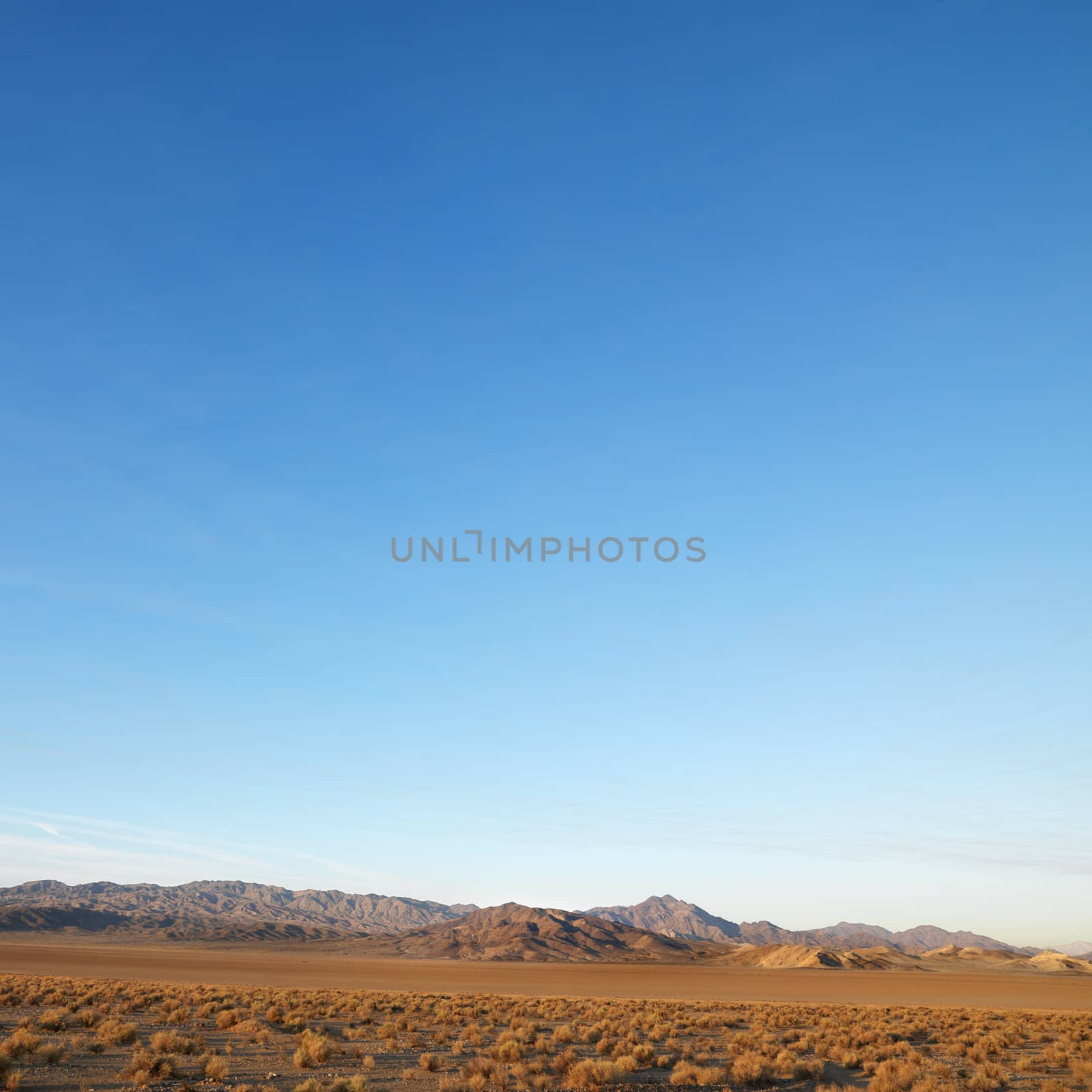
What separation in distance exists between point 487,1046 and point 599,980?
5761cm

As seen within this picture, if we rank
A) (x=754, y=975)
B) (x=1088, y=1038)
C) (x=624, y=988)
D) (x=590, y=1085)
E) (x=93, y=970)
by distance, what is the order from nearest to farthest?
(x=590, y=1085) < (x=1088, y=1038) < (x=624, y=988) < (x=93, y=970) < (x=754, y=975)

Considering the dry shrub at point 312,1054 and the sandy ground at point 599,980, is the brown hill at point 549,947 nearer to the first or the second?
the sandy ground at point 599,980

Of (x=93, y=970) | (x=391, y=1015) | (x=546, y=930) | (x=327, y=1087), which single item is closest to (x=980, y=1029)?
(x=391, y=1015)

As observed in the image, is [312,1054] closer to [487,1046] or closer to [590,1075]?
[487,1046]

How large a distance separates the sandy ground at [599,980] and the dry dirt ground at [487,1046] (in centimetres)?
2085

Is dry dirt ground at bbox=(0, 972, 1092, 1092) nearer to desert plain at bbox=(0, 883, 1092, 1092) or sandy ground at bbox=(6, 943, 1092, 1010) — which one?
desert plain at bbox=(0, 883, 1092, 1092)

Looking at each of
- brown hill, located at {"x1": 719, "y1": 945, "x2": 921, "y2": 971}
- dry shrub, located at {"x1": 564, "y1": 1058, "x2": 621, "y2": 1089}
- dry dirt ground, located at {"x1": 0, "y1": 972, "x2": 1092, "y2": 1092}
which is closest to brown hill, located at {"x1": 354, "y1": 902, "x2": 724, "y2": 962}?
brown hill, located at {"x1": 719, "y1": 945, "x2": 921, "y2": 971}

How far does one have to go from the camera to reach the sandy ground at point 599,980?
57.6 m

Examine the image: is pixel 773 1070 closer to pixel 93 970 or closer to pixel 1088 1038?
pixel 1088 1038

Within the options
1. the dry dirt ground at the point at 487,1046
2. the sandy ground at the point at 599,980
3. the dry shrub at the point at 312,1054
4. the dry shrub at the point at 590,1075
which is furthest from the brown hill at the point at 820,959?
the dry shrub at the point at 312,1054

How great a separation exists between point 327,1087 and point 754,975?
91.0 metres

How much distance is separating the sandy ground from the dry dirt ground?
2085 cm

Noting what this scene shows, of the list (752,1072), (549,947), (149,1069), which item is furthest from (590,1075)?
(549,947)

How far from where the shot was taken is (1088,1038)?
29.5m
